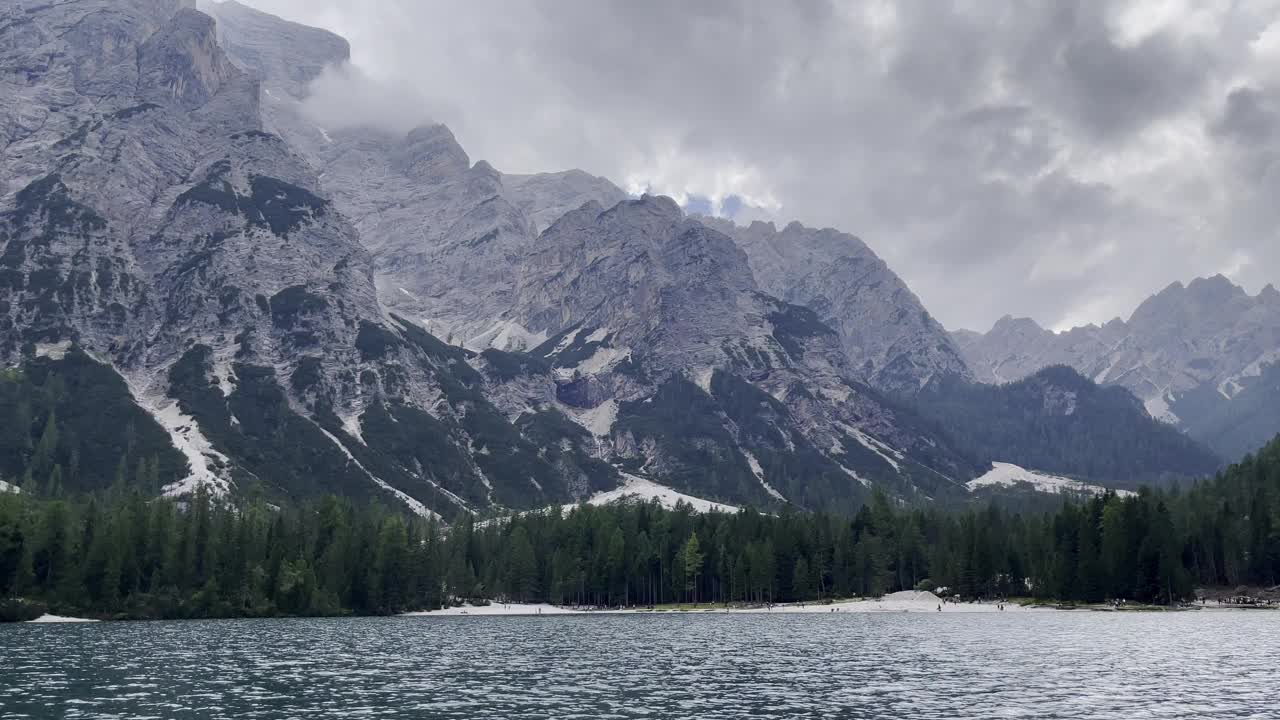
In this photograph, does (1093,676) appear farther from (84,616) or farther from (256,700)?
(84,616)

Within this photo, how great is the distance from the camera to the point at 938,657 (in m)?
92.8

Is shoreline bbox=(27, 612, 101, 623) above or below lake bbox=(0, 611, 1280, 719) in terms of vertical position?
below

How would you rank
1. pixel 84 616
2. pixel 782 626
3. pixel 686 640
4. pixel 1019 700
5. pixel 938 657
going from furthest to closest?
pixel 84 616
pixel 782 626
pixel 686 640
pixel 938 657
pixel 1019 700

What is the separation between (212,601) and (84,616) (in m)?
23.0

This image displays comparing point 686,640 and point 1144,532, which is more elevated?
point 1144,532

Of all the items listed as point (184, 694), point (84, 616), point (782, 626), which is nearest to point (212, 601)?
point (84, 616)

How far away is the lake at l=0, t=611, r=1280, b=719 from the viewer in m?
60.1

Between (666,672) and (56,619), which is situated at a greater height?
(666,672)

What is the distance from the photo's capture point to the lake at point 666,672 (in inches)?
2366

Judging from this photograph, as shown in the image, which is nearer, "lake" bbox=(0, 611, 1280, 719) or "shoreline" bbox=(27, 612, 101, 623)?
"lake" bbox=(0, 611, 1280, 719)

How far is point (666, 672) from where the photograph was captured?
8256cm

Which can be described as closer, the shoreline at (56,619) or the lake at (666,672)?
the lake at (666,672)

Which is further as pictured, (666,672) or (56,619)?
(56,619)

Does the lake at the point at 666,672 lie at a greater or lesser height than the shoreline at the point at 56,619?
greater
